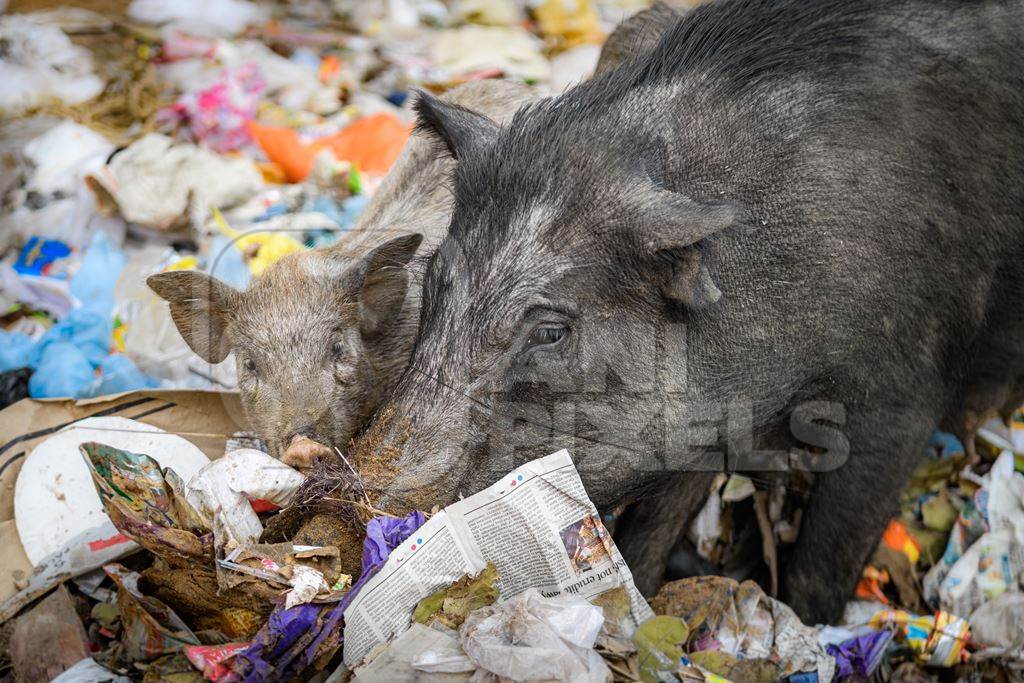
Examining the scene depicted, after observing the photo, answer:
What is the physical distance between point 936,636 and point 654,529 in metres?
0.98

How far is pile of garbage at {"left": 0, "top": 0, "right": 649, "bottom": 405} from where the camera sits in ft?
14.0

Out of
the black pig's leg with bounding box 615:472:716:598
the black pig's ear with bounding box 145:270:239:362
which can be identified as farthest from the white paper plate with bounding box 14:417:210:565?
the black pig's leg with bounding box 615:472:716:598

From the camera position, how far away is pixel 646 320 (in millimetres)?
2580

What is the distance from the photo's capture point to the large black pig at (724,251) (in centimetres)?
249

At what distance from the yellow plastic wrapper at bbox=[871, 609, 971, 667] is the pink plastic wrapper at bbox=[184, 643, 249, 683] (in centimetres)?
212

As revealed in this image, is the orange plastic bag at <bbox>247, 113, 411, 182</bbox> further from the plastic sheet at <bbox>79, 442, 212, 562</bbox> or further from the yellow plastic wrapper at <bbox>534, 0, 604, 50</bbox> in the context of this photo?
the plastic sheet at <bbox>79, 442, 212, 562</bbox>

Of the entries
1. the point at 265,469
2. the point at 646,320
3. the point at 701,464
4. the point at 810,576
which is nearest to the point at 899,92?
the point at 646,320

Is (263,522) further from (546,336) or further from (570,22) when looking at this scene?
(570,22)

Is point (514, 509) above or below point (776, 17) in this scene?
below

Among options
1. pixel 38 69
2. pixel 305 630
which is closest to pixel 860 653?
pixel 305 630

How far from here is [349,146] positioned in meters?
5.34

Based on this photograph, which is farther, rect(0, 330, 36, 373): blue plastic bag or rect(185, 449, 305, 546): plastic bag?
rect(0, 330, 36, 373): blue plastic bag

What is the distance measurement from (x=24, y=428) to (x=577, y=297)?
210 centimetres

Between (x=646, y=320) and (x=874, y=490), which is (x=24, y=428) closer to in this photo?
(x=646, y=320)
